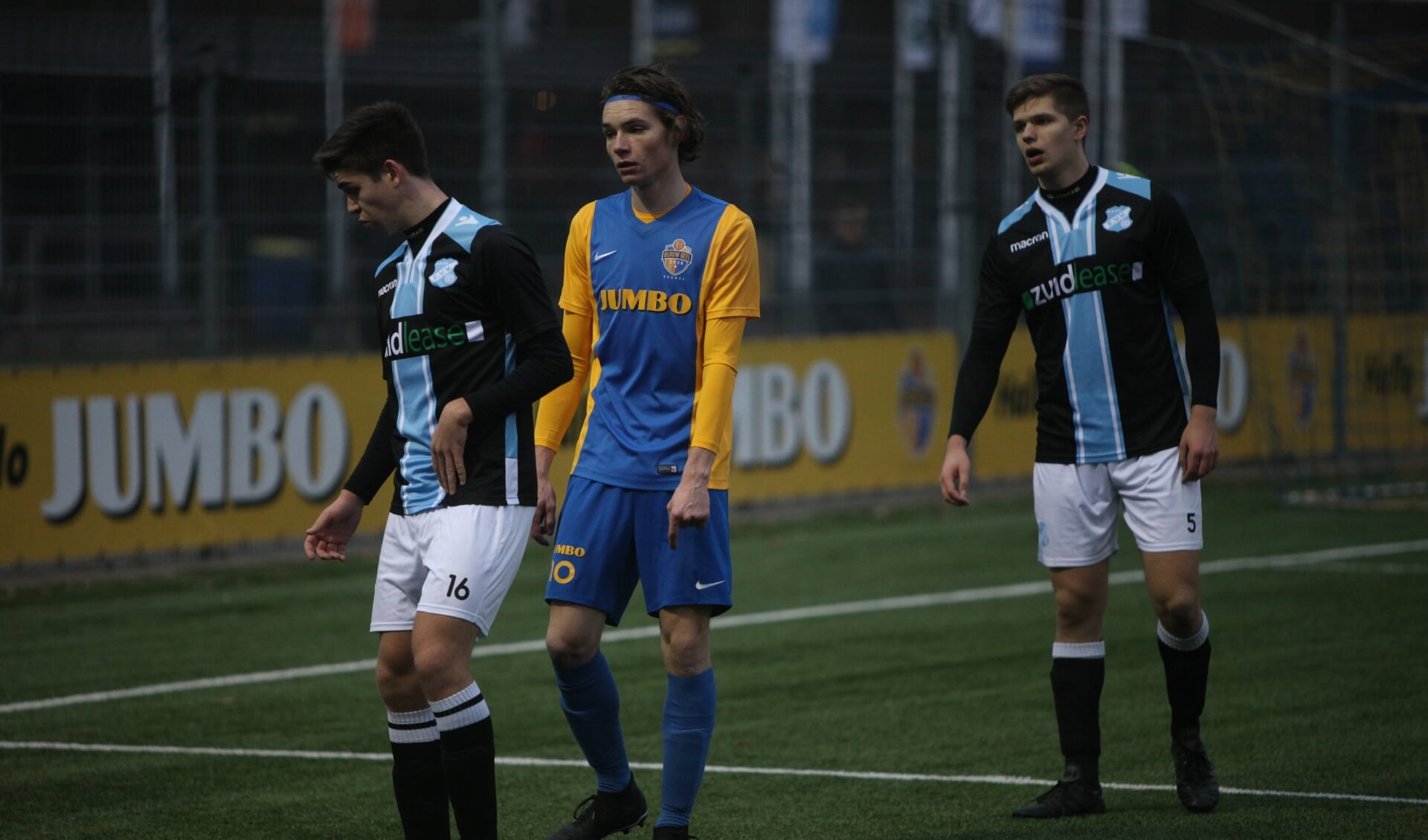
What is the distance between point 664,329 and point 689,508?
1.72 feet

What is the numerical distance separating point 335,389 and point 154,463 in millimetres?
1368

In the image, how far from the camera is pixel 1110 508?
18.4ft

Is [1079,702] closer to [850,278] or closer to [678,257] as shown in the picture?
[678,257]

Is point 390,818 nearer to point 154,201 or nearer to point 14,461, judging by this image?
point 14,461

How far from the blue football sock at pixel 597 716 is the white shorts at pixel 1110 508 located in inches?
55.2

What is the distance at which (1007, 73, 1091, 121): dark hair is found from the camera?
5.45 m

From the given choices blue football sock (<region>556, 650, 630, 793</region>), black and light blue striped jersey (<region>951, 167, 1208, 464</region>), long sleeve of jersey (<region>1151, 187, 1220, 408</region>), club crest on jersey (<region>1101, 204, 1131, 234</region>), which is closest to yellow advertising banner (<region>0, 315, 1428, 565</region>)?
blue football sock (<region>556, 650, 630, 793</region>)

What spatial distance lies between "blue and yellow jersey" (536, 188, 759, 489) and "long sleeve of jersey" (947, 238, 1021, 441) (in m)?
1.08

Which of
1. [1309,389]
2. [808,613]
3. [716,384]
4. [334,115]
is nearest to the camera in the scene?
[716,384]

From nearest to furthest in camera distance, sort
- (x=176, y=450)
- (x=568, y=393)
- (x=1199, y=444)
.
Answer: (x=568, y=393) < (x=1199, y=444) < (x=176, y=450)

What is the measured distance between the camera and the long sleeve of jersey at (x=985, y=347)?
577 cm

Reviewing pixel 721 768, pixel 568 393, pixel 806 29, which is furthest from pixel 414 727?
pixel 806 29

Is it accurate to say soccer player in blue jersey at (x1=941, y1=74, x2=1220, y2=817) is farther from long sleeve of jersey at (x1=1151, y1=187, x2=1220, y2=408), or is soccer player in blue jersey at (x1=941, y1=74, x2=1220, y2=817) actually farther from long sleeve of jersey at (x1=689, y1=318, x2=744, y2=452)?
long sleeve of jersey at (x1=689, y1=318, x2=744, y2=452)

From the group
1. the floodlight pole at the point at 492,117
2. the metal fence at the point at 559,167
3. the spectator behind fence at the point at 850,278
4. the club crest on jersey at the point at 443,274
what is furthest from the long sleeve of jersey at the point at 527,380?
the spectator behind fence at the point at 850,278
